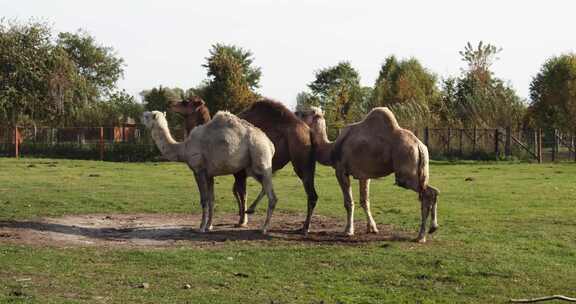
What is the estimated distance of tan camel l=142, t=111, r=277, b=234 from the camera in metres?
13.0

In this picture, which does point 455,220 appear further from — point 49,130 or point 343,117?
point 343,117

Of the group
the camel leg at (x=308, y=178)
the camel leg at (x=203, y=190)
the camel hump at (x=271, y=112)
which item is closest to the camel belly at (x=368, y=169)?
the camel leg at (x=308, y=178)

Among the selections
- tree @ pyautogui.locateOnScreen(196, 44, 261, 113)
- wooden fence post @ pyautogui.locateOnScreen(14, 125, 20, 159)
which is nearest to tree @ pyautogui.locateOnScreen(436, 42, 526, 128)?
tree @ pyautogui.locateOnScreen(196, 44, 261, 113)

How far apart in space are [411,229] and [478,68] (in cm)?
5321

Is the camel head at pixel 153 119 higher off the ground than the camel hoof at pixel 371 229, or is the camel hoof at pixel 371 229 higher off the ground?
the camel head at pixel 153 119

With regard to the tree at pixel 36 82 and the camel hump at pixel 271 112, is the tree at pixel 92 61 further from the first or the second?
the camel hump at pixel 271 112

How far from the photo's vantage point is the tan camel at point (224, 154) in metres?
13.0

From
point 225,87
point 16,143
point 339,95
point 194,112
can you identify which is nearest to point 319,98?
point 339,95

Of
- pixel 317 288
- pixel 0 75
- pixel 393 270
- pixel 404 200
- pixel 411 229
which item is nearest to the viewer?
pixel 317 288

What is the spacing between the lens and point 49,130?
42.8 meters

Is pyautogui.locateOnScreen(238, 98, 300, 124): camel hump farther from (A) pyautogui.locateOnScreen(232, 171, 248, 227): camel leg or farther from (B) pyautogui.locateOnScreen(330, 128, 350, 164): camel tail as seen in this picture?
(A) pyautogui.locateOnScreen(232, 171, 248, 227): camel leg

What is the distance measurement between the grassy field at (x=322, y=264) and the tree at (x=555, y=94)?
124ft

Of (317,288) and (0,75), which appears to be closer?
(317,288)

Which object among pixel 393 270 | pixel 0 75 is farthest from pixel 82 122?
pixel 393 270
